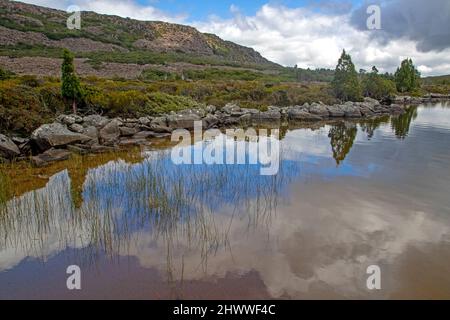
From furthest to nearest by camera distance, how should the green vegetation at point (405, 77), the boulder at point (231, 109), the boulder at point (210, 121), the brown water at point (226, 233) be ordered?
the green vegetation at point (405, 77) → the boulder at point (231, 109) → the boulder at point (210, 121) → the brown water at point (226, 233)

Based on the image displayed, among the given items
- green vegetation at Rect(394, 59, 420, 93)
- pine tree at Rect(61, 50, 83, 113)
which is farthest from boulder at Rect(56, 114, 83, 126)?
green vegetation at Rect(394, 59, 420, 93)

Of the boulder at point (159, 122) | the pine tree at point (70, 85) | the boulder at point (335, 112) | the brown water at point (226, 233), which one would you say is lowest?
the brown water at point (226, 233)

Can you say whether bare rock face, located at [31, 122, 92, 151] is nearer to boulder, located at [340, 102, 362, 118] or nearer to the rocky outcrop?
the rocky outcrop

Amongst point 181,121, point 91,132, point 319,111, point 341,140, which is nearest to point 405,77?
point 319,111

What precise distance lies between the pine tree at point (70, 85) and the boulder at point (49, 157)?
628cm

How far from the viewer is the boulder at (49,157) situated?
11.1 meters

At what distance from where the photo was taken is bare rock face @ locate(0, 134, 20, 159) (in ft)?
37.1

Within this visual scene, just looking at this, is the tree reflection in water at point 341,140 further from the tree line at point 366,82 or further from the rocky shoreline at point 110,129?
the tree line at point 366,82

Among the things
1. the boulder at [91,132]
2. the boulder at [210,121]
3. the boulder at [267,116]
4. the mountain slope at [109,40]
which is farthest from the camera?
the mountain slope at [109,40]

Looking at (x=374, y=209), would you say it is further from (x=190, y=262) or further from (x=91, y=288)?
(x=91, y=288)

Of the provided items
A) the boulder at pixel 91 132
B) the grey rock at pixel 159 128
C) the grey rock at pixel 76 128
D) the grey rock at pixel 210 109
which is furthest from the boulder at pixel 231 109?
the grey rock at pixel 76 128

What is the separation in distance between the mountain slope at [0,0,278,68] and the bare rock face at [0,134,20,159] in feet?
156
